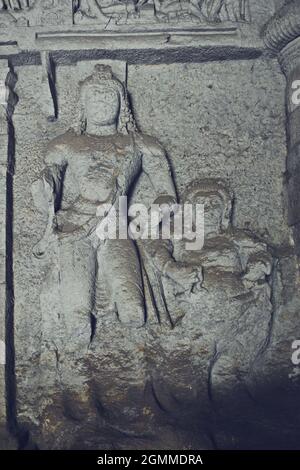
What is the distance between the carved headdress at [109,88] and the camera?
5.34 metres

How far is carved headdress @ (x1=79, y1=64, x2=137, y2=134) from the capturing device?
5344 mm

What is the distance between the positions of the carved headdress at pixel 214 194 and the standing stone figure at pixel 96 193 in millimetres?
152

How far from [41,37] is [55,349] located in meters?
2.55

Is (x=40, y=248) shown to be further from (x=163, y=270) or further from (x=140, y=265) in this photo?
(x=163, y=270)

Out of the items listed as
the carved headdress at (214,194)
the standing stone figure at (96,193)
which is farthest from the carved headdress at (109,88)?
the carved headdress at (214,194)

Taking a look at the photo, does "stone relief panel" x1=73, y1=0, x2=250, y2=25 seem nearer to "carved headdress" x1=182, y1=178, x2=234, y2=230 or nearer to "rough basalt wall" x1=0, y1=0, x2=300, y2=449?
"rough basalt wall" x1=0, y1=0, x2=300, y2=449

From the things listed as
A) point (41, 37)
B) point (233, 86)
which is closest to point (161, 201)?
point (233, 86)

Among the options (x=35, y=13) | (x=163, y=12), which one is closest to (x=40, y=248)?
(x=35, y=13)

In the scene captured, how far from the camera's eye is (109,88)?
5.34 m

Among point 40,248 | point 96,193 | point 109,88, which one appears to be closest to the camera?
point 40,248

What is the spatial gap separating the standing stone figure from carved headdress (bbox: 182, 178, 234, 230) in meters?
0.15

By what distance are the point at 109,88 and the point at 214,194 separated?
1.21 meters

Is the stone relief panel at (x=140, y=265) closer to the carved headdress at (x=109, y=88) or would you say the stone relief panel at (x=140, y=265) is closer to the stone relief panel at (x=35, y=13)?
the carved headdress at (x=109, y=88)

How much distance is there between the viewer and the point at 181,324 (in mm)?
4953
